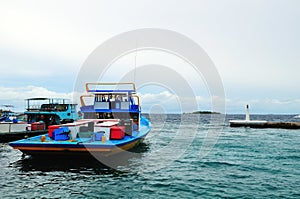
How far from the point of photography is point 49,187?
1176 centimetres

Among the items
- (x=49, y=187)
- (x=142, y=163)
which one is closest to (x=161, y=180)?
(x=142, y=163)

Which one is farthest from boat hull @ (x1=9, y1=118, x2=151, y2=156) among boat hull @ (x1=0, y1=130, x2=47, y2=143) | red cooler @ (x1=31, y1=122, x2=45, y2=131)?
red cooler @ (x1=31, y1=122, x2=45, y2=131)

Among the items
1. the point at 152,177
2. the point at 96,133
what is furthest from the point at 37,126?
the point at 152,177

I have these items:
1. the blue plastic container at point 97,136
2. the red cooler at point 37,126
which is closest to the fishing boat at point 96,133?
the blue plastic container at point 97,136

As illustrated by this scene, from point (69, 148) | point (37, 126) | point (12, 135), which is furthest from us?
point (37, 126)

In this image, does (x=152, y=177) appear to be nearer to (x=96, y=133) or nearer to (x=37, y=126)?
(x=96, y=133)

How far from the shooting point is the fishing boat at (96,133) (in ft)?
49.4

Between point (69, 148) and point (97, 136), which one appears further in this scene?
point (97, 136)

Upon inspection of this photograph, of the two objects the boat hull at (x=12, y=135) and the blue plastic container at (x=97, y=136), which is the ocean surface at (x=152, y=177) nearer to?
the blue plastic container at (x=97, y=136)

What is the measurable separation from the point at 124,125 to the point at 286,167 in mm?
11585

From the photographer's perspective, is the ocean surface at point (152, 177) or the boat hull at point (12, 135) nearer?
the ocean surface at point (152, 177)

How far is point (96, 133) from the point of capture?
17.1 m

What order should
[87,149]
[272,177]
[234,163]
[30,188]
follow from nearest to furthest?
1. [30,188]
2. [272,177]
3. [87,149]
4. [234,163]

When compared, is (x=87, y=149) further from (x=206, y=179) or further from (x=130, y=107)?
(x=130, y=107)
